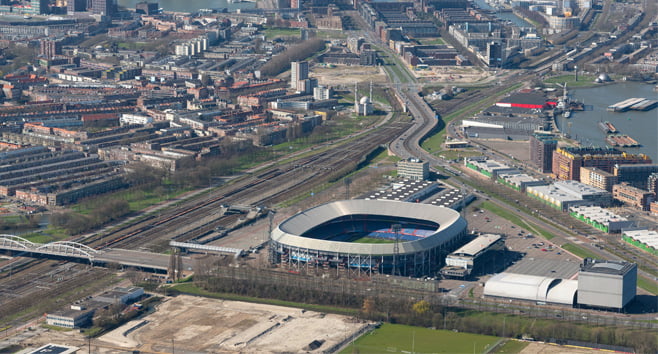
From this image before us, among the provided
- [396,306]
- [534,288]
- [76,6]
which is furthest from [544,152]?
[76,6]

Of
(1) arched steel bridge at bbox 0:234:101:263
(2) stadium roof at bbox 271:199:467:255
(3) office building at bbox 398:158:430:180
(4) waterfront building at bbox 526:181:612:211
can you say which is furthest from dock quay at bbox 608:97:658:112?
(1) arched steel bridge at bbox 0:234:101:263

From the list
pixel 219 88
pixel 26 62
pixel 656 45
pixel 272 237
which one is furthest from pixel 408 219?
pixel 656 45

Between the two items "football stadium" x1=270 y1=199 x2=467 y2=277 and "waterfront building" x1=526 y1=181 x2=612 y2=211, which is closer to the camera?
"football stadium" x1=270 y1=199 x2=467 y2=277

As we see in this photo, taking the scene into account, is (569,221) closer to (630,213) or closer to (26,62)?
(630,213)

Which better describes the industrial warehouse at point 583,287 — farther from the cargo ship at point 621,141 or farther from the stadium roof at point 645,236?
the cargo ship at point 621,141

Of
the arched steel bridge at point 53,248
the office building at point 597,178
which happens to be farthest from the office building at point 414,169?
the arched steel bridge at point 53,248

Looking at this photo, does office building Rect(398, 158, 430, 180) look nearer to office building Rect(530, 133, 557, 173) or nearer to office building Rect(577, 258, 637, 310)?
office building Rect(530, 133, 557, 173)

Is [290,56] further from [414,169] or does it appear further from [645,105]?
[414,169]
